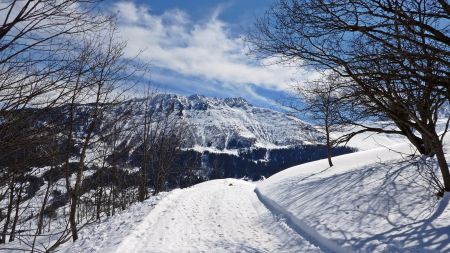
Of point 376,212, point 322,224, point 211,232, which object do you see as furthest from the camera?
point 211,232

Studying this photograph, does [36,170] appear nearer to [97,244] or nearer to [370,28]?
[370,28]

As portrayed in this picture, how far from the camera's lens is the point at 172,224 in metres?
12.1

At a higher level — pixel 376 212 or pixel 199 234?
pixel 376 212

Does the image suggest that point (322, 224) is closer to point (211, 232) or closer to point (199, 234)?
point (211, 232)

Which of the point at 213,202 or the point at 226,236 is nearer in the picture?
the point at 226,236

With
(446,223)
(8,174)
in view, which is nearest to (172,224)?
(446,223)

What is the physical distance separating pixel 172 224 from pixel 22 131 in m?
9.85

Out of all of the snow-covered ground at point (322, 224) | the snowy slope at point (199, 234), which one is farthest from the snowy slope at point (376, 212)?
the snowy slope at point (199, 234)

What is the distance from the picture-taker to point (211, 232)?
11.3 m

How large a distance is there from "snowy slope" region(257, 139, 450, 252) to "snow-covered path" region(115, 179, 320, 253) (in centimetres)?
69

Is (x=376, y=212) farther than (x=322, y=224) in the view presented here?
No

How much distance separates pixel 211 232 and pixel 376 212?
468 cm

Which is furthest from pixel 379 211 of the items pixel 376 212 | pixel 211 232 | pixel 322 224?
pixel 211 232

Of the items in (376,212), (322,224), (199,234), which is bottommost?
(199,234)
